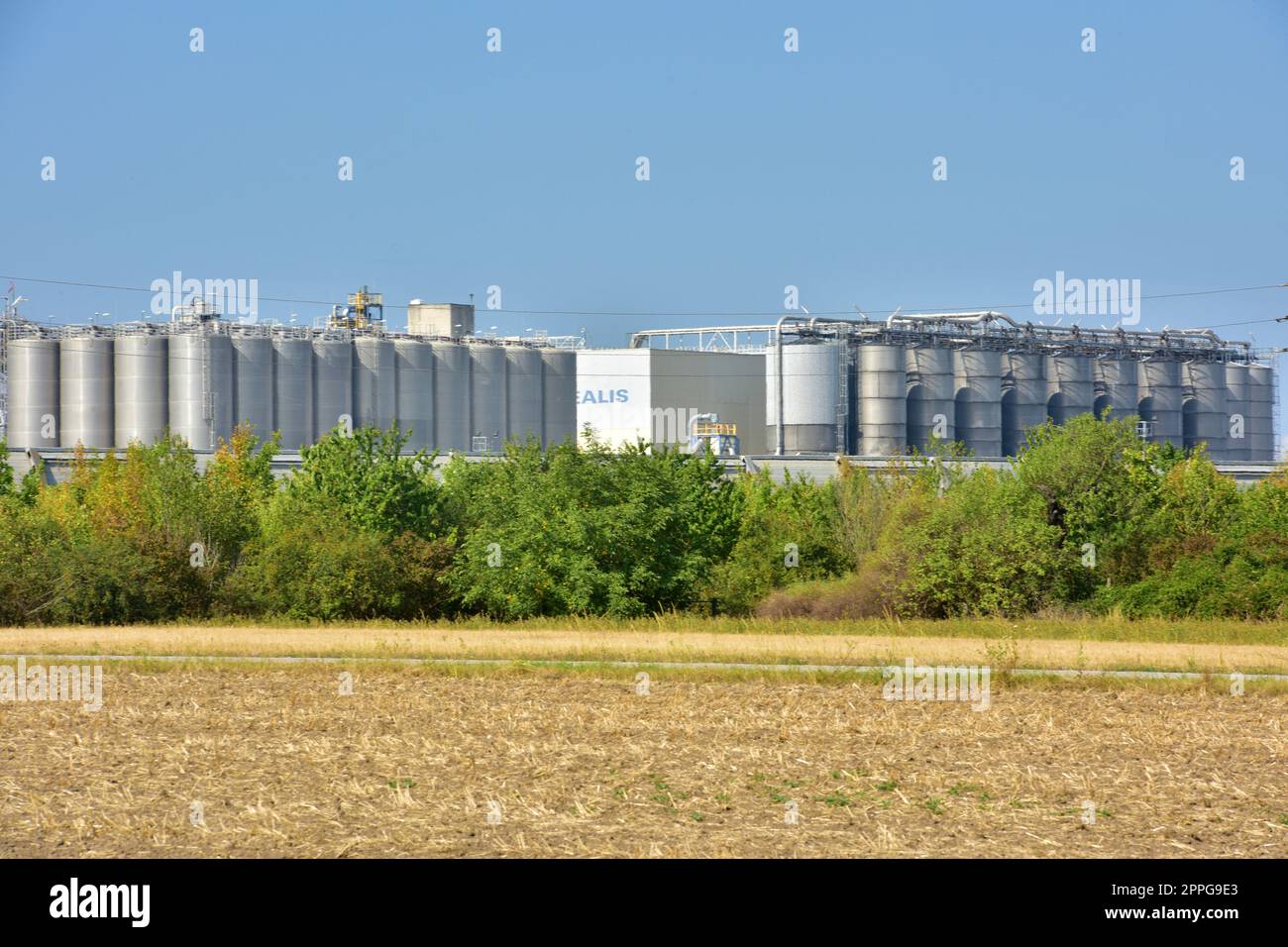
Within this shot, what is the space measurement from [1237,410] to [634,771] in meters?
85.0

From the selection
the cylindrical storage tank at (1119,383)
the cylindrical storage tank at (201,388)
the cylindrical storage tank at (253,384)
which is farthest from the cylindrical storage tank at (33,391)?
the cylindrical storage tank at (1119,383)

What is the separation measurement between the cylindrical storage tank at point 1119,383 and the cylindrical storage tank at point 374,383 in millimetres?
41976

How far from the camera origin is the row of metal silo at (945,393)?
3014 inches

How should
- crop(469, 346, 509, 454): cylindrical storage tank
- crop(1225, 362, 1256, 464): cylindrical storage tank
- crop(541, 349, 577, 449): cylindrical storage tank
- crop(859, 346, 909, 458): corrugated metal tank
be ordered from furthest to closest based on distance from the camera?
crop(1225, 362, 1256, 464): cylindrical storage tank < crop(541, 349, 577, 449): cylindrical storage tank < crop(469, 346, 509, 454): cylindrical storage tank < crop(859, 346, 909, 458): corrugated metal tank

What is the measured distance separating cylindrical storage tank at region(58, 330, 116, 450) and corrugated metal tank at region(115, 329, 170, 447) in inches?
30.4

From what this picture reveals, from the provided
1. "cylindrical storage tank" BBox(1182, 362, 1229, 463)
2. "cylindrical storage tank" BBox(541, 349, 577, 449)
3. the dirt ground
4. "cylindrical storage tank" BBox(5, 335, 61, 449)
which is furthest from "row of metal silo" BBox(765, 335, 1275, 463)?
the dirt ground

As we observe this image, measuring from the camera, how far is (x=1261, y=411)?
93.3 m

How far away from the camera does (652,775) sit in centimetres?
1620

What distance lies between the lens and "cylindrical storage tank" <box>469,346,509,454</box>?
8194 centimetres

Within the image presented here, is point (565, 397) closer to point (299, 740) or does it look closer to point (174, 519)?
point (174, 519)

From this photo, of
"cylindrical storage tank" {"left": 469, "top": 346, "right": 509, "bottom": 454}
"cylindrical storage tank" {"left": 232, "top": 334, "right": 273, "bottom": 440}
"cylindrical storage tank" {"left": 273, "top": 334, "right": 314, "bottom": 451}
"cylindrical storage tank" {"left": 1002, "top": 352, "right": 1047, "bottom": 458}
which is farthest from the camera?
"cylindrical storage tank" {"left": 1002, "top": 352, "right": 1047, "bottom": 458}

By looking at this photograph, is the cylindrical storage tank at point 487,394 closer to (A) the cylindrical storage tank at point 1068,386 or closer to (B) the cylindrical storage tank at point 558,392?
(B) the cylindrical storage tank at point 558,392

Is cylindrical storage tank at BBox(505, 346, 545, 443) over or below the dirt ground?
over

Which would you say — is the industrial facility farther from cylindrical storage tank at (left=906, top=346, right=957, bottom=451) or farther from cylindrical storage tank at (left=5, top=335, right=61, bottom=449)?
cylindrical storage tank at (left=906, top=346, right=957, bottom=451)
